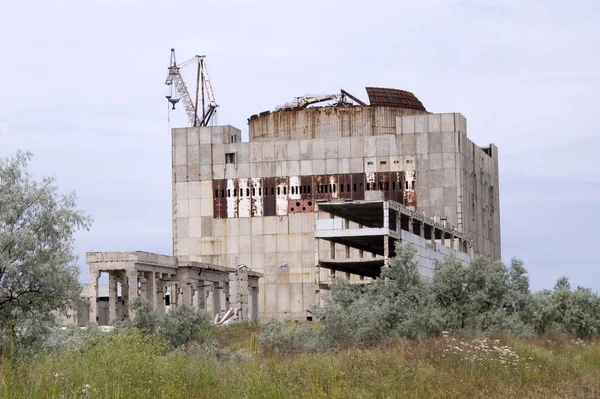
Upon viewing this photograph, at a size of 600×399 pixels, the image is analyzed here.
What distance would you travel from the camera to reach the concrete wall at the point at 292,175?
283 feet

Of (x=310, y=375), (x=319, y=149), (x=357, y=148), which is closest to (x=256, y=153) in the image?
(x=319, y=149)

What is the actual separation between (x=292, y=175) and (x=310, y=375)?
2679 inches

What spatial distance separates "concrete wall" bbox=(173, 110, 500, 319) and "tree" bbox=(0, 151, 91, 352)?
5331cm

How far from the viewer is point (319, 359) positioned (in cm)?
2309

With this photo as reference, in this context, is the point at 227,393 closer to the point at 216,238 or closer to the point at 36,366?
the point at 36,366

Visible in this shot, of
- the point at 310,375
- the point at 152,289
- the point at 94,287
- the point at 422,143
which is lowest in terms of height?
the point at 152,289

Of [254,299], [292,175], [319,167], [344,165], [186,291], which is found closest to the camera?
[186,291]

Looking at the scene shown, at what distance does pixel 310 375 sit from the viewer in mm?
20453

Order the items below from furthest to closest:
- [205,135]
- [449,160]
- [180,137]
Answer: [180,137]
[205,135]
[449,160]

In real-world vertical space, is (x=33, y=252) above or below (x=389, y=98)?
below

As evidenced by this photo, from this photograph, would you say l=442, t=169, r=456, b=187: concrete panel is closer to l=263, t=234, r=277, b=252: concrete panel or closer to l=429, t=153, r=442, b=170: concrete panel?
l=429, t=153, r=442, b=170: concrete panel

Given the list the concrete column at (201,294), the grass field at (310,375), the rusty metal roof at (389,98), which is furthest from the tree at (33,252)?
the rusty metal roof at (389,98)

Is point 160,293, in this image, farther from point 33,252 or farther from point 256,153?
point 33,252

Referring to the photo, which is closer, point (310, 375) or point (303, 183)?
point (310, 375)
